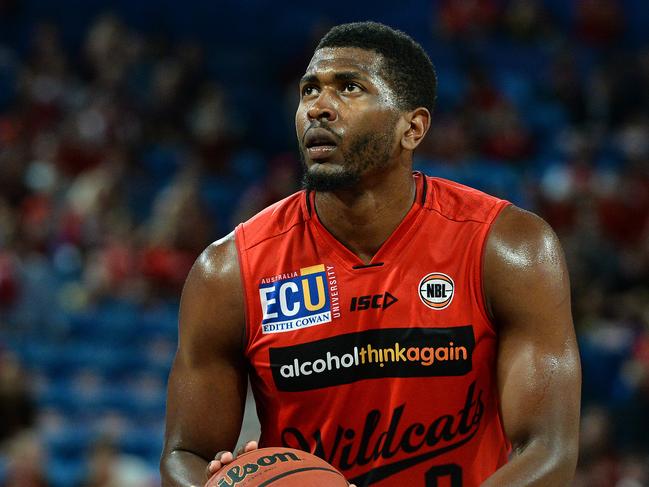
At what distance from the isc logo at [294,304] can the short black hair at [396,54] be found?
1.88 ft

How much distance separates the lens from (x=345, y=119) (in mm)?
3328

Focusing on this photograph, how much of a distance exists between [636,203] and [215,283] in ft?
25.0

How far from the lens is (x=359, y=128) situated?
11.0 ft

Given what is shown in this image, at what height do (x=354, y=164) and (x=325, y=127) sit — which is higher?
(x=325, y=127)

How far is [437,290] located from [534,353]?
12.5 inches

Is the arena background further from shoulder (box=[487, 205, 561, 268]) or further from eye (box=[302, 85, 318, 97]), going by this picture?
shoulder (box=[487, 205, 561, 268])

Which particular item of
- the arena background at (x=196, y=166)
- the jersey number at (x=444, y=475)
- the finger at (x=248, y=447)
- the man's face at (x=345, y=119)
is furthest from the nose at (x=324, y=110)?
the arena background at (x=196, y=166)

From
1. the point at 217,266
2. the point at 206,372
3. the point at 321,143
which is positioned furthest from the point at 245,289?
the point at 321,143

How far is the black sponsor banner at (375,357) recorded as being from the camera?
3324 millimetres

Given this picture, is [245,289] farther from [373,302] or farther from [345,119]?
[345,119]

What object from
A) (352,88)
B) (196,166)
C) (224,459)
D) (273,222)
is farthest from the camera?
(196,166)

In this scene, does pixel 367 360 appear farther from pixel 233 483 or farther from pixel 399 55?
pixel 399 55

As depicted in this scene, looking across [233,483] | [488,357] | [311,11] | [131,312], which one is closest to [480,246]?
[488,357]

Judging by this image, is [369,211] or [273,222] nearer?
[369,211]
